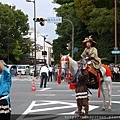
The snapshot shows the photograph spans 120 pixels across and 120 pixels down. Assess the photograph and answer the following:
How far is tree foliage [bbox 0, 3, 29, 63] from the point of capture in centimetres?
8244

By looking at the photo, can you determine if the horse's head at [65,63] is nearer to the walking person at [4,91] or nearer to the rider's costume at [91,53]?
the rider's costume at [91,53]

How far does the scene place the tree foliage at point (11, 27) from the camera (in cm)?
8244

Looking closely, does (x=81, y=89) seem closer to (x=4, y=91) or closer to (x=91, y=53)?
(x=91, y=53)

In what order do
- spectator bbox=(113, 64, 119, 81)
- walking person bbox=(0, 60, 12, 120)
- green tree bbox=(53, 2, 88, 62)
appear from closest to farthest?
walking person bbox=(0, 60, 12, 120)
spectator bbox=(113, 64, 119, 81)
green tree bbox=(53, 2, 88, 62)

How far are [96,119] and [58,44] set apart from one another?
58.5 meters

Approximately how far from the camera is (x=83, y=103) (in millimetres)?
13594

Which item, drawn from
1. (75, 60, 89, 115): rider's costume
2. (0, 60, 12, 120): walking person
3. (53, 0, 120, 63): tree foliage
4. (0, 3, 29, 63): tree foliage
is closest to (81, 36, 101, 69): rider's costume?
(75, 60, 89, 115): rider's costume

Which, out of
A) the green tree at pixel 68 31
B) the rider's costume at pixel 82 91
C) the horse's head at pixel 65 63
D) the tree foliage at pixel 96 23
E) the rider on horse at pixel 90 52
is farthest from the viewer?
the green tree at pixel 68 31

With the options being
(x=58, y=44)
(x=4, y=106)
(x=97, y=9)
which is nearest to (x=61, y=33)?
(x=58, y=44)

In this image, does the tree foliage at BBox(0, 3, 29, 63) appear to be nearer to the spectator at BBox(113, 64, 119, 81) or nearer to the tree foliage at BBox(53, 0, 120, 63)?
the tree foliage at BBox(53, 0, 120, 63)

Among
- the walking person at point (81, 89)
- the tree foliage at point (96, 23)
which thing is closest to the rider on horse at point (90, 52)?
the walking person at point (81, 89)

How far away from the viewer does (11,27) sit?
83312 millimetres

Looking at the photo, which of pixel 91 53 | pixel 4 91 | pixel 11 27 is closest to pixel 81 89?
pixel 91 53

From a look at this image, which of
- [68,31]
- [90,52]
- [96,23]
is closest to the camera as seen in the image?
[90,52]
